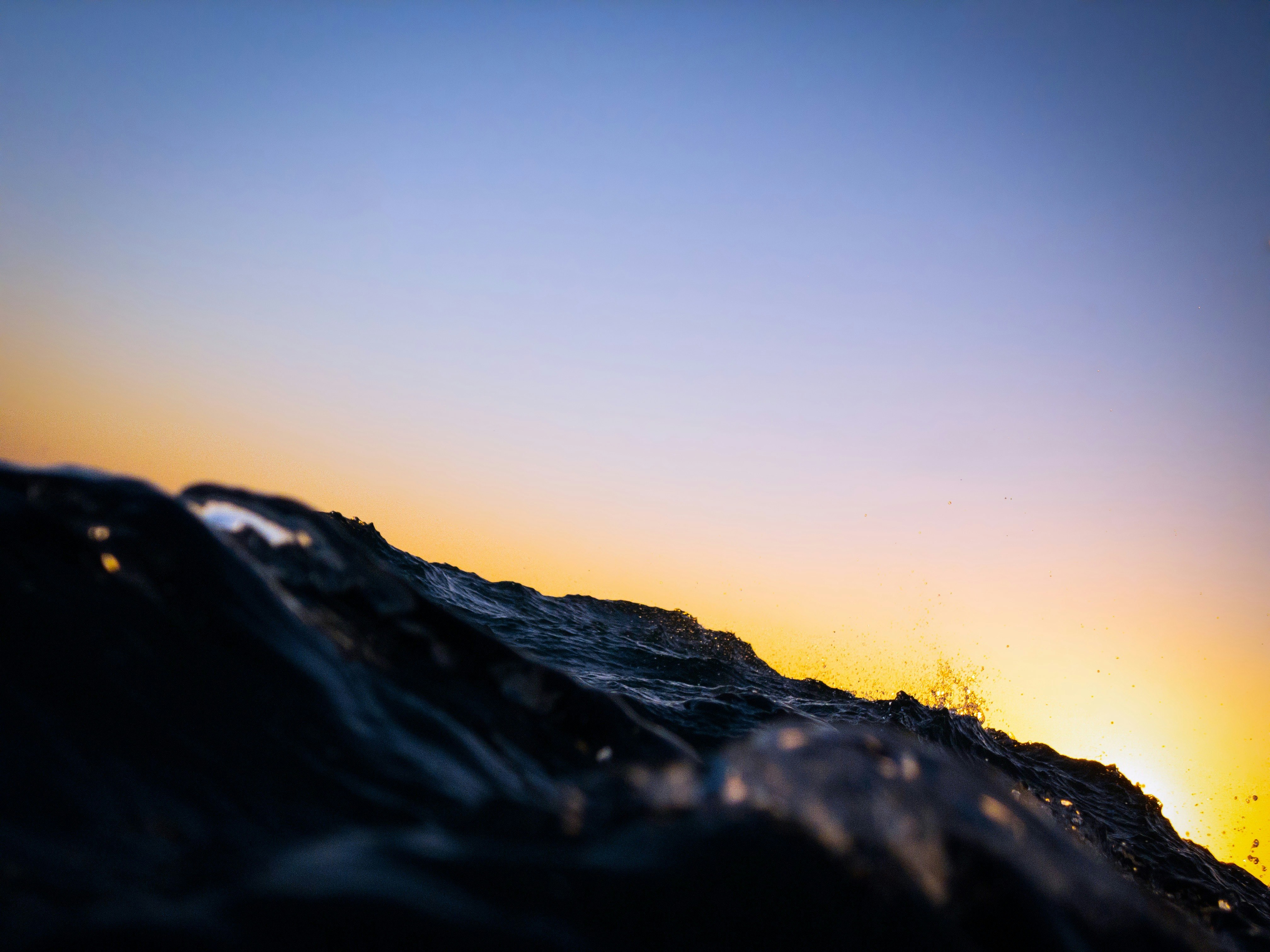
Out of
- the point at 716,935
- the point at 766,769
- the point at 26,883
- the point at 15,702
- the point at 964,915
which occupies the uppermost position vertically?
the point at 766,769

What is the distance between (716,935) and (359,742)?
1440mm

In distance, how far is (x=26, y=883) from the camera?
145 centimetres

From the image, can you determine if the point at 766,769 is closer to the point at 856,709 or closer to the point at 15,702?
the point at 15,702

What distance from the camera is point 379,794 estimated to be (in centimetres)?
215

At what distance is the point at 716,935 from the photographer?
5.32 ft

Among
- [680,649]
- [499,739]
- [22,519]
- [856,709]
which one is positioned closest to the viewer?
[22,519]

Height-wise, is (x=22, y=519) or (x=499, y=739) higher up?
(x=22, y=519)

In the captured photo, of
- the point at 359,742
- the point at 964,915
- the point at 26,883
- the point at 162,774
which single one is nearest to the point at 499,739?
the point at 359,742

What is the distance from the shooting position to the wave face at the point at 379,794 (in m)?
1.45

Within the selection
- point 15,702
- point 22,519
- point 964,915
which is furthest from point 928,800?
point 22,519

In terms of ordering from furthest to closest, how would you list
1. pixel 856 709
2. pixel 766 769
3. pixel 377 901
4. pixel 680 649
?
pixel 680 649 → pixel 856 709 → pixel 766 769 → pixel 377 901

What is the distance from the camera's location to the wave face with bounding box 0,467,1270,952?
4.76 feet

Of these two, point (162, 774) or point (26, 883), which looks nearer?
point (26, 883)

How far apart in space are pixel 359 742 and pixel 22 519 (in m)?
1.68
